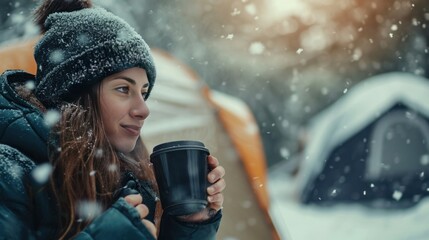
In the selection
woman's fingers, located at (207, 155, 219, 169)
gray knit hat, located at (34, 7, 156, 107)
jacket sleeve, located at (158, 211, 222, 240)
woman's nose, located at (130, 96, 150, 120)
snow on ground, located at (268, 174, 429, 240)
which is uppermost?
gray knit hat, located at (34, 7, 156, 107)

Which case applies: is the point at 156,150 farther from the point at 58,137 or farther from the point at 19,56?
the point at 19,56

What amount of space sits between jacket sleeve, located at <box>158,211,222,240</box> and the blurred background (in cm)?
205

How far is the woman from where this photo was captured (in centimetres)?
63

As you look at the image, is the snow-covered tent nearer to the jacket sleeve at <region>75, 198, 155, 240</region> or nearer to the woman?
the woman

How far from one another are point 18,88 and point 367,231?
8.24 ft

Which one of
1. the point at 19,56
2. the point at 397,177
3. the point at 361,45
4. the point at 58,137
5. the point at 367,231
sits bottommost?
the point at 367,231

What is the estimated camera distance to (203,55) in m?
3.54

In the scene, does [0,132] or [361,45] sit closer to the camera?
[0,132]

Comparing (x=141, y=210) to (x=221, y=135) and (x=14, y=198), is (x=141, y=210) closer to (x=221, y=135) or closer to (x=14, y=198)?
(x=14, y=198)

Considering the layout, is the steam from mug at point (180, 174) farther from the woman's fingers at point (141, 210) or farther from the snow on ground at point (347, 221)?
the snow on ground at point (347, 221)

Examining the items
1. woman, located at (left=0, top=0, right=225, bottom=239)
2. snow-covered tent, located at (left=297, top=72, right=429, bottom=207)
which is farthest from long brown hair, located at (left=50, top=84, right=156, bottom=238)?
snow-covered tent, located at (left=297, top=72, right=429, bottom=207)

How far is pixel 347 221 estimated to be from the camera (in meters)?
2.99

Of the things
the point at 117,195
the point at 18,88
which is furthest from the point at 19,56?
the point at 117,195

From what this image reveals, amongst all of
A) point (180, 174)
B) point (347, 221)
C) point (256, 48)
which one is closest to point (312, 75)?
point (256, 48)
